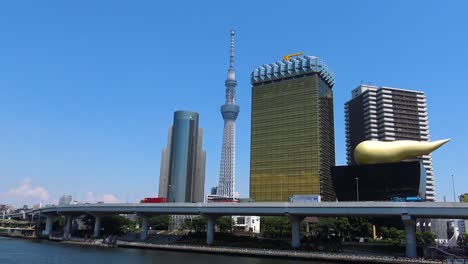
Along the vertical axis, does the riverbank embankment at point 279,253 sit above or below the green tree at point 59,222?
below

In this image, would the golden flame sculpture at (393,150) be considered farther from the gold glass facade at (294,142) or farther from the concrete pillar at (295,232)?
the gold glass facade at (294,142)

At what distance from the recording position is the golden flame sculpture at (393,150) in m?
87.8

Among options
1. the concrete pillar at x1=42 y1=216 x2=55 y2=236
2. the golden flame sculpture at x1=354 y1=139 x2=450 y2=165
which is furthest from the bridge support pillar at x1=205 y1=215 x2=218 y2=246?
the concrete pillar at x1=42 y1=216 x2=55 y2=236

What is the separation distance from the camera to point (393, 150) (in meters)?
91.1

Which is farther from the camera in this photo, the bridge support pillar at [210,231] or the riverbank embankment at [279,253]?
the bridge support pillar at [210,231]

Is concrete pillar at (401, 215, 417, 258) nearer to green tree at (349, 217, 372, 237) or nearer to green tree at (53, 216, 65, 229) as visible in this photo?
green tree at (349, 217, 372, 237)

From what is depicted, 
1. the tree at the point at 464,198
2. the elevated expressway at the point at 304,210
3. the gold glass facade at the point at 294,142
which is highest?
the gold glass facade at the point at 294,142

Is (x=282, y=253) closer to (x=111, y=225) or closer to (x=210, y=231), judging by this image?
(x=210, y=231)

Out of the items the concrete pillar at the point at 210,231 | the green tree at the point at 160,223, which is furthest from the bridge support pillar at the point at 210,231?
the green tree at the point at 160,223

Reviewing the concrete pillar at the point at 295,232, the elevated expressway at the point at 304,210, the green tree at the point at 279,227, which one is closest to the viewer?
the elevated expressway at the point at 304,210

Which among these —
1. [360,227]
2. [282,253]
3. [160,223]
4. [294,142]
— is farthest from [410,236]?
[294,142]

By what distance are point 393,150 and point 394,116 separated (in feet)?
333

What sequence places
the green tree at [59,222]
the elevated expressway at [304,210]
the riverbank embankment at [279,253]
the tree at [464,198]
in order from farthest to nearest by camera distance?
the green tree at [59,222], the tree at [464,198], the elevated expressway at [304,210], the riverbank embankment at [279,253]

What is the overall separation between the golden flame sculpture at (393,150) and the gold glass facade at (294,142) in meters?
81.4
